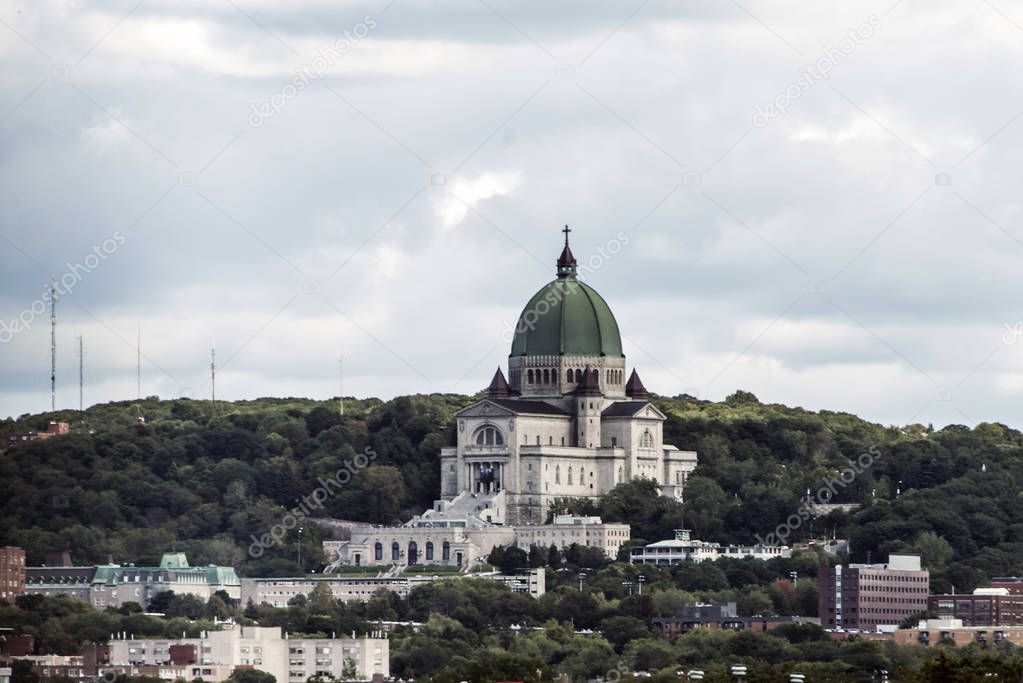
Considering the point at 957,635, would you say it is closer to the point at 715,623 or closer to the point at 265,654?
the point at 715,623

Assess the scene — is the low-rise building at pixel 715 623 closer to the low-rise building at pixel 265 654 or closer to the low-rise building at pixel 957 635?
the low-rise building at pixel 957 635

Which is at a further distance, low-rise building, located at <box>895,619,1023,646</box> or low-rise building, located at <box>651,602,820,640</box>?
low-rise building, located at <box>651,602,820,640</box>

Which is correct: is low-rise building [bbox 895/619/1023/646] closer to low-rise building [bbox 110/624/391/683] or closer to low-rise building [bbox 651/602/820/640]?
low-rise building [bbox 651/602/820/640]

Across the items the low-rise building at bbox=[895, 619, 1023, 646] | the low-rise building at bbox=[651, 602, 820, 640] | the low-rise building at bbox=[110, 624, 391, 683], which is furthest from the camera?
the low-rise building at bbox=[651, 602, 820, 640]

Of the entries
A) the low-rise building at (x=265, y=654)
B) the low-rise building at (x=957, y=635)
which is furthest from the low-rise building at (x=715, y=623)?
the low-rise building at (x=265, y=654)

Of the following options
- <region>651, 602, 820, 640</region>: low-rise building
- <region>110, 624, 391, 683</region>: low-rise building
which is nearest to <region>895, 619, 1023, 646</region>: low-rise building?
<region>651, 602, 820, 640</region>: low-rise building

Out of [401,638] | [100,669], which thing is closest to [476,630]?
[401,638]
